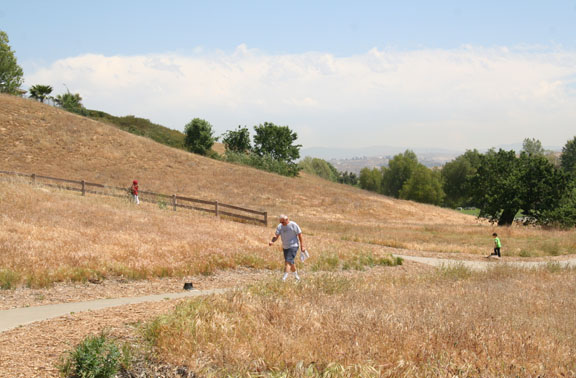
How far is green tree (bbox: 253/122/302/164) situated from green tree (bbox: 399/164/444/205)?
27535 millimetres

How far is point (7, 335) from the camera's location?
25.9 feet

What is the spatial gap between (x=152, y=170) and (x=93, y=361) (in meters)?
53.5

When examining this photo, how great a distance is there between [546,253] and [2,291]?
25876 mm

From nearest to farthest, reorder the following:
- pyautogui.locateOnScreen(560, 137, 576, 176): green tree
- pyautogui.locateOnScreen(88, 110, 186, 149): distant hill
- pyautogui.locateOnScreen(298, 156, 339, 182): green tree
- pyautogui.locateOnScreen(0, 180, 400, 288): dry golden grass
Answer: pyautogui.locateOnScreen(0, 180, 400, 288): dry golden grass
pyautogui.locateOnScreen(88, 110, 186, 149): distant hill
pyautogui.locateOnScreen(560, 137, 576, 176): green tree
pyautogui.locateOnScreen(298, 156, 339, 182): green tree

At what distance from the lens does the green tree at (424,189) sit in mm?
110938

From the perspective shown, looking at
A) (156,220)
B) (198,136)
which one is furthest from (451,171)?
(156,220)

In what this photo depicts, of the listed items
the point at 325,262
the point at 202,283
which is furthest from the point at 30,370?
the point at 325,262

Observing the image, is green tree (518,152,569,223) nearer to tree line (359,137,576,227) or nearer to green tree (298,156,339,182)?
tree line (359,137,576,227)

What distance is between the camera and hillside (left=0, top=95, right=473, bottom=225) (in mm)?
51688

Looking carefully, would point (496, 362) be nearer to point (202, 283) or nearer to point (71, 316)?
point (71, 316)

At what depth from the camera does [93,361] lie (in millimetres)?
6250

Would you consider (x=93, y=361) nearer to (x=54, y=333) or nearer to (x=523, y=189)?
(x=54, y=333)

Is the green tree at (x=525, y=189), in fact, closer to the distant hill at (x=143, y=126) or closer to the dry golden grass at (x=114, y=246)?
the dry golden grass at (x=114, y=246)

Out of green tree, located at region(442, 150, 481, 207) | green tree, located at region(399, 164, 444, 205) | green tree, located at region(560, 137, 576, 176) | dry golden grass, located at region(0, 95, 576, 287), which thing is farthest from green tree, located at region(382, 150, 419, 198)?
dry golden grass, located at region(0, 95, 576, 287)
